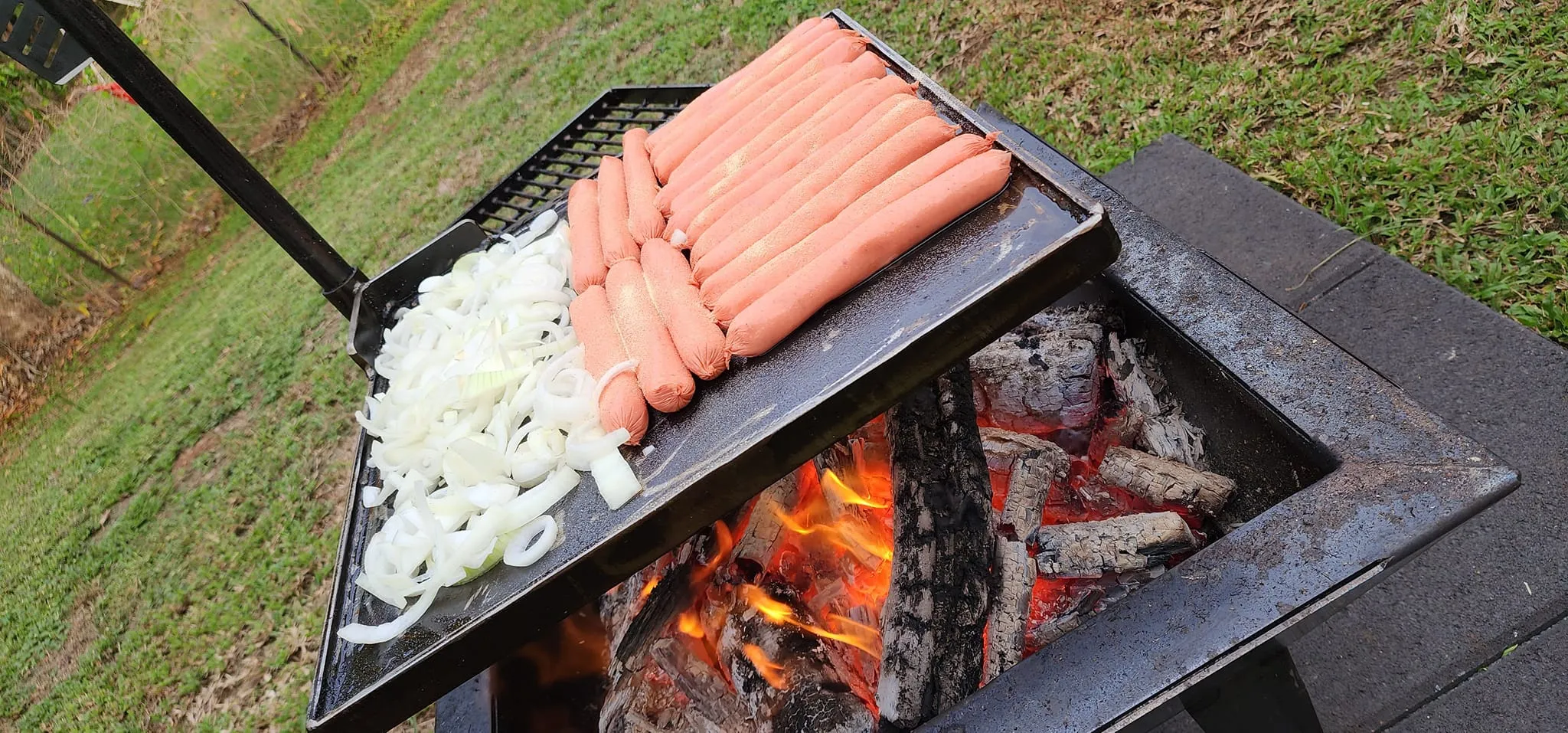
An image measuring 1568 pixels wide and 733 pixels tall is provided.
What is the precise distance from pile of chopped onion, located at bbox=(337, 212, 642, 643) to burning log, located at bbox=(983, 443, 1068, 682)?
999 millimetres

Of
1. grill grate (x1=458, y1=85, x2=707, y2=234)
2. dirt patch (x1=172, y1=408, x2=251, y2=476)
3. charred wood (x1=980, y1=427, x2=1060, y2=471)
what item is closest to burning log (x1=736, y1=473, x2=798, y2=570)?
charred wood (x1=980, y1=427, x2=1060, y2=471)

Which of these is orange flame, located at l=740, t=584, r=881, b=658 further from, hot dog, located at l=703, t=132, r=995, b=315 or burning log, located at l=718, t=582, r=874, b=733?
hot dog, located at l=703, t=132, r=995, b=315

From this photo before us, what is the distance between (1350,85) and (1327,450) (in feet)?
8.11

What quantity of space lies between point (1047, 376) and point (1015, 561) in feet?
2.26

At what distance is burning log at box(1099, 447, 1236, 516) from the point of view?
2.17 m

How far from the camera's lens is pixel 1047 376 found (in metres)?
2.59

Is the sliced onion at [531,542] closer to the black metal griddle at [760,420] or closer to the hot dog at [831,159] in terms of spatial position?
the black metal griddle at [760,420]

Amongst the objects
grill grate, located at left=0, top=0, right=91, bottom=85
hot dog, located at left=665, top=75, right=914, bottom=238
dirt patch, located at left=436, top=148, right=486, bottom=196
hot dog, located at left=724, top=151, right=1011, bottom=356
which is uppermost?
grill grate, located at left=0, top=0, right=91, bottom=85

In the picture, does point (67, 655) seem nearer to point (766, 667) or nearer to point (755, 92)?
point (766, 667)

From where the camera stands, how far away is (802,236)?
203 cm

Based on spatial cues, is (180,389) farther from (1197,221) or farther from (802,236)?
(1197,221)

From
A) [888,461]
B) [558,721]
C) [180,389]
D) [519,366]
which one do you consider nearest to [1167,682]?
[888,461]

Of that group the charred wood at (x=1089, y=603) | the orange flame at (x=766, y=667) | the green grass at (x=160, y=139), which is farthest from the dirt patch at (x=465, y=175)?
the charred wood at (x=1089, y=603)

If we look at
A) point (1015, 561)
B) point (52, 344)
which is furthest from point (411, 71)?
point (1015, 561)
